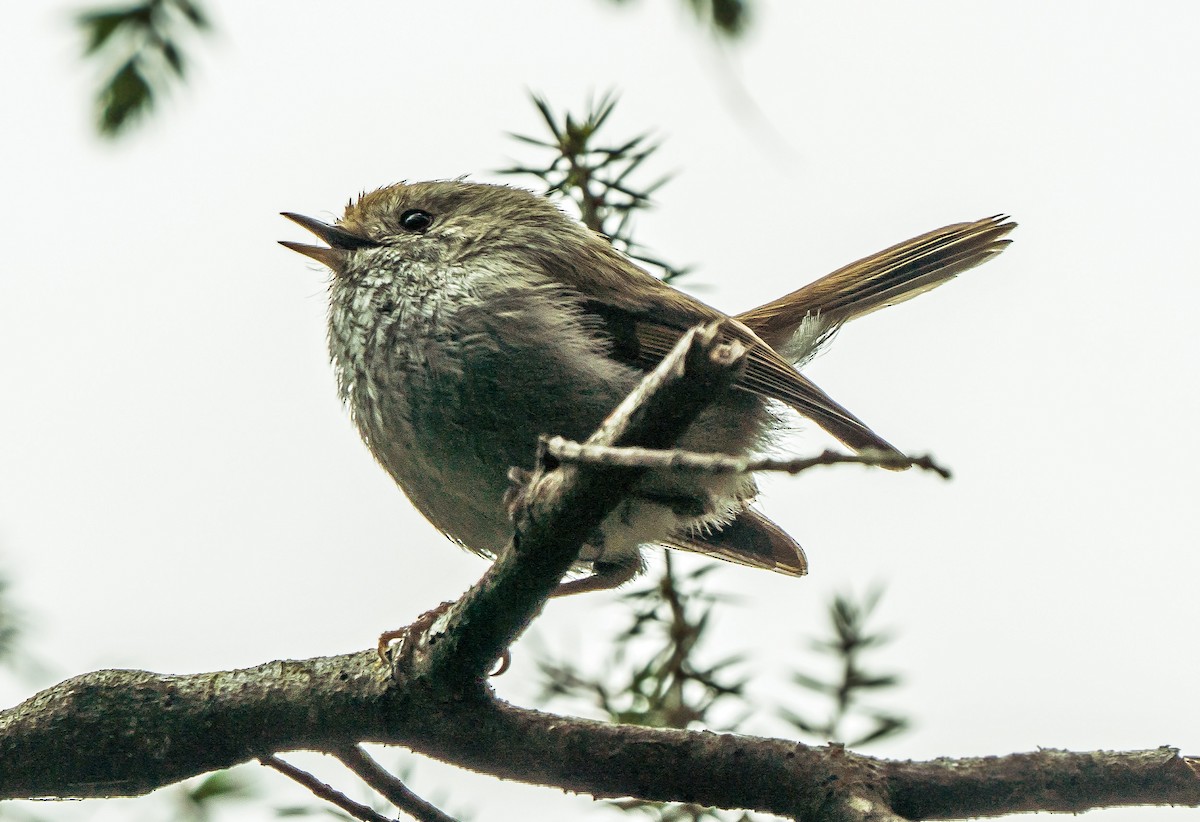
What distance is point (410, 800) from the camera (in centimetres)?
310

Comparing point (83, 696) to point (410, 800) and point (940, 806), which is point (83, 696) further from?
point (940, 806)

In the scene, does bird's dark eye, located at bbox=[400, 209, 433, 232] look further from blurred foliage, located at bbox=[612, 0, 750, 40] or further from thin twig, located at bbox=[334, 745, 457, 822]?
blurred foliage, located at bbox=[612, 0, 750, 40]

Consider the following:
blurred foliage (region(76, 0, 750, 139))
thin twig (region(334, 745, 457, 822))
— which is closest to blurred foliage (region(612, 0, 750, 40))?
blurred foliage (region(76, 0, 750, 139))

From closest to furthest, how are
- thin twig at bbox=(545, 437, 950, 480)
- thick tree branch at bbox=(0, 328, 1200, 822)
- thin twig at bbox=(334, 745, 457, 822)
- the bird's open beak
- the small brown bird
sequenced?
1. thin twig at bbox=(545, 437, 950, 480)
2. thick tree branch at bbox=(0, 328, 1200, 822)
3. thin twig at bbox=(334, 745, 457, 822)
4. the small brown bird
5. the bird's open beak

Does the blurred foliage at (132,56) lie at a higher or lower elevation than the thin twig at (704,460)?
higher

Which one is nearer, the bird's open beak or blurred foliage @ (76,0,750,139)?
blurred foliage @ (76,0,750,139)

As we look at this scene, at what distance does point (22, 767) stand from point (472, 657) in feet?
3.68

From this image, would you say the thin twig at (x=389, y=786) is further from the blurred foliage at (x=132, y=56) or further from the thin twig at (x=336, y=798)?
the blurred foliage at (x=132, y=56)

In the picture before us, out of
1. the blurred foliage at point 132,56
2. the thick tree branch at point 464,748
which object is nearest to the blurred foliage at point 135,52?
the blurred foliage at point 132,56

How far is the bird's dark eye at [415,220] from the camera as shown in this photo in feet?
13.8

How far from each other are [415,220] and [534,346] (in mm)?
1069

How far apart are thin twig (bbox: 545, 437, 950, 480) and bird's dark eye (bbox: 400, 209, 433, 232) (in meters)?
1.95

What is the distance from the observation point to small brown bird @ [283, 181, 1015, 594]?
131 inches

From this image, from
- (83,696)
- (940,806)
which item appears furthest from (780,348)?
(83,696)
